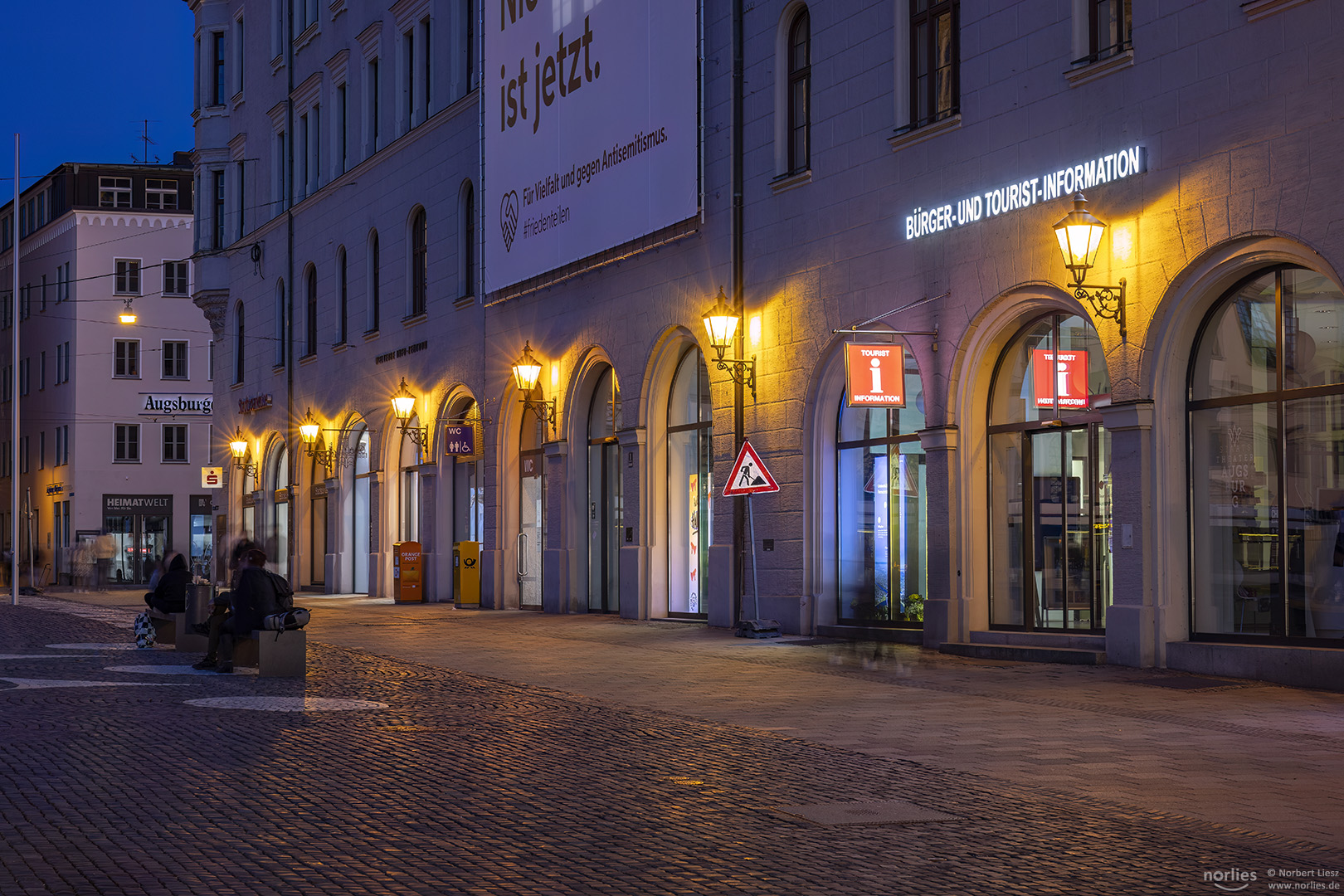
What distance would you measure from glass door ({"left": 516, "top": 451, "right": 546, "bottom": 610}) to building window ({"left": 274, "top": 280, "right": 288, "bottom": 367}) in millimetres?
14388

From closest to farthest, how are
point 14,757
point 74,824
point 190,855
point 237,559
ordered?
point 190,855, point 74,824, point 14,757, point 237,559

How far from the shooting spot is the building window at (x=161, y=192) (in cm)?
6712

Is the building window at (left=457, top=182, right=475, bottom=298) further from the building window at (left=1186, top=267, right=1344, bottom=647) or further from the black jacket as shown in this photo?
the building window at (left=1186, top=267, right=1344, bottom=647)

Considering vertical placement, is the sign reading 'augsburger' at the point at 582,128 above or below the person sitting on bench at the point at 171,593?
above

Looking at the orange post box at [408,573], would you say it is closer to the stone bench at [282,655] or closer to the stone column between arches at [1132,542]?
the stone bench at [282,655]

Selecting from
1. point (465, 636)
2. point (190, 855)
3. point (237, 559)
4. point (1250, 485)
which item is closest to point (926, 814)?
point (190, 855)

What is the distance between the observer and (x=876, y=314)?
20.4 meters

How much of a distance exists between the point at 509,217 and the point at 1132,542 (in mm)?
16303

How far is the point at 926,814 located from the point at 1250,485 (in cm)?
852

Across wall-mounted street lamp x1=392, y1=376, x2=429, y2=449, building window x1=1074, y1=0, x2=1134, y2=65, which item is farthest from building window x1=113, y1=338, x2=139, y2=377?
building window x1=1074, y1=0, x2=1134, y2=65

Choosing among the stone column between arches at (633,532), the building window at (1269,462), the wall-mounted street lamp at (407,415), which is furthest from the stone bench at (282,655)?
the wall-mounted street lamp at (407,415)

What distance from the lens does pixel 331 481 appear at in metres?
38.9

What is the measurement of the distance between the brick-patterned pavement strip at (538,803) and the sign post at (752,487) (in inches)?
210

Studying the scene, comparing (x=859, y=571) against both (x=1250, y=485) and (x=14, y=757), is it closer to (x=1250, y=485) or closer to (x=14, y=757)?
(x=1250, y=485)
